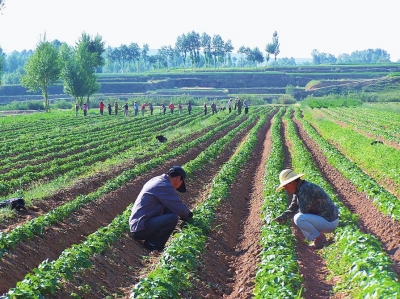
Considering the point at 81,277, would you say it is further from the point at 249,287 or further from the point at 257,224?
the point at 257,224

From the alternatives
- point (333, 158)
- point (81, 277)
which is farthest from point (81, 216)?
point (333, 158)

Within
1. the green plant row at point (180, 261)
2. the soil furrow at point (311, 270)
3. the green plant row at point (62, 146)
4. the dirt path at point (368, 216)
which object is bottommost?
the green plant row at point (62, 146)

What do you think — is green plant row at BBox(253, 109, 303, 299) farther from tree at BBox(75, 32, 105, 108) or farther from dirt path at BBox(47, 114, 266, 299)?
tree at BBox(75, 32, 105, 108)

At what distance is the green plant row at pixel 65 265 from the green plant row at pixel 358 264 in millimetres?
3569

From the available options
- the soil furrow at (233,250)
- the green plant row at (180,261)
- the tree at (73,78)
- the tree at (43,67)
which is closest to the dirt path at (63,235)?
the soil furrow at (233,250)

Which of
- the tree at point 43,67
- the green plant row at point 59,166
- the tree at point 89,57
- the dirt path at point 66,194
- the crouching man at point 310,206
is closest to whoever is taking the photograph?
the crouching man at point 310,206

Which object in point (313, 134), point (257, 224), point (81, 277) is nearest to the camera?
point (81, 277)

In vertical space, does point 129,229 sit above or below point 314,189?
below

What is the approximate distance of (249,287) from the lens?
8.02m

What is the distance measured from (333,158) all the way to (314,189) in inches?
484

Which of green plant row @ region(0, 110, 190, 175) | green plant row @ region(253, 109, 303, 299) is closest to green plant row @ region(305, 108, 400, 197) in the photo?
green plant row @ region(253, 109, 303, 299)

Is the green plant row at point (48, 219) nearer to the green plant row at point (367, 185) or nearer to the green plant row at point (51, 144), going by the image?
the green plant row at point (51, 144)

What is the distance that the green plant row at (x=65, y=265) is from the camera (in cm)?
670

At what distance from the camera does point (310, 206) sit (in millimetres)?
9688
